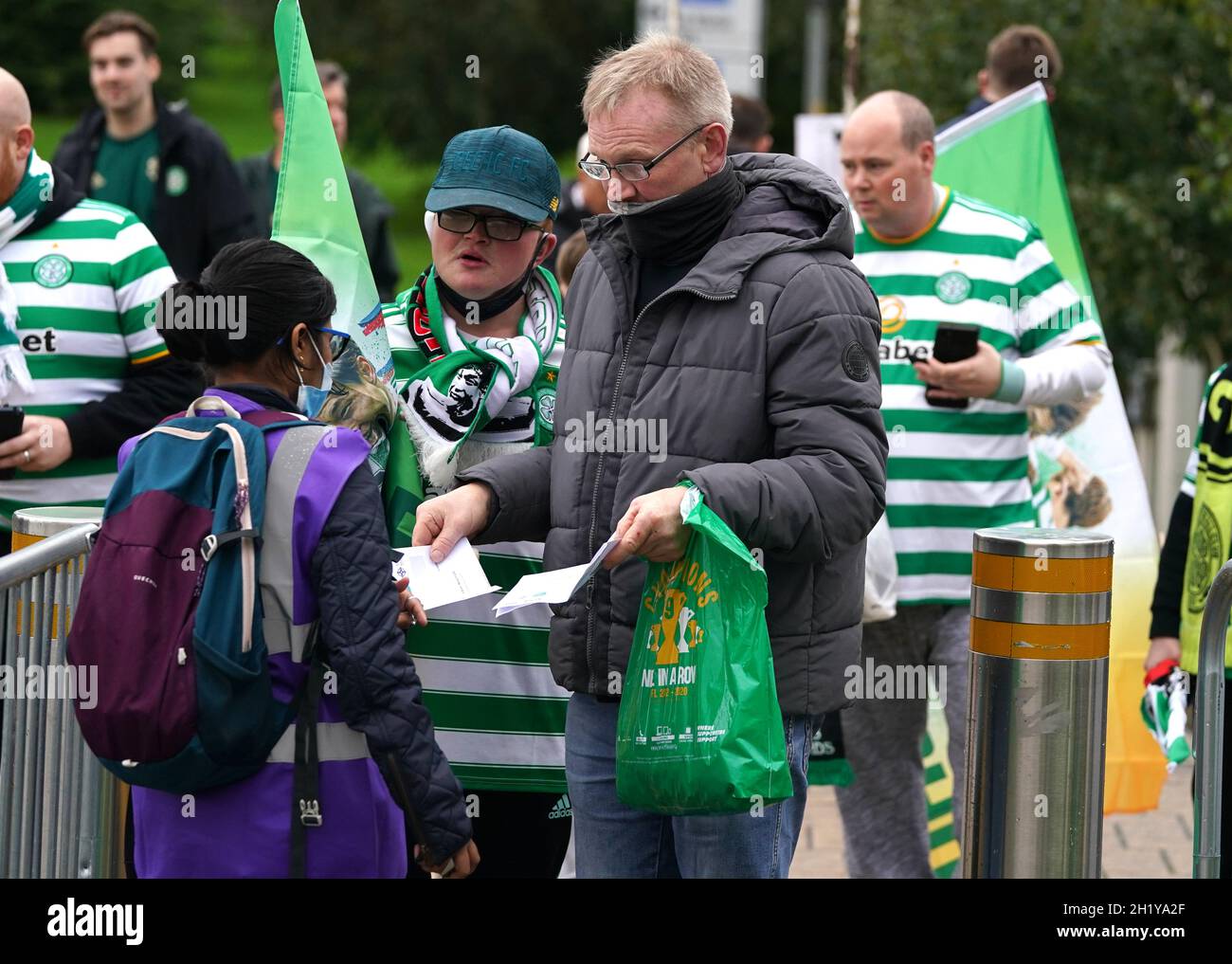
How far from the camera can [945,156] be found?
651 centimetres

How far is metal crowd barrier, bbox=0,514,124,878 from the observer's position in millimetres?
3789

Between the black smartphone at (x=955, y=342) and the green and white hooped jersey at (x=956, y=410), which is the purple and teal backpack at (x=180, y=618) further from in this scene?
the green and white hooped jersey at (x=956, y=410)

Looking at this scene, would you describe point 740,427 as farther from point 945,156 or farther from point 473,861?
point 945,156

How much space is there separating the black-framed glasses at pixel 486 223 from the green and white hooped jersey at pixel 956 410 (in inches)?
65.8

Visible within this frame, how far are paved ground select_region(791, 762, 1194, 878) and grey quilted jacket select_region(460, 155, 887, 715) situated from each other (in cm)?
280

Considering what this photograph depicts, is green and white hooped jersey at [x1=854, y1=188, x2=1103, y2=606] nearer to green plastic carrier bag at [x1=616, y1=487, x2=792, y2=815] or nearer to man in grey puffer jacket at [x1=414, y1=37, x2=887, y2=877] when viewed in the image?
man in grey puffer jacket at [x1=414, y1=37, x2=887, y2=877]

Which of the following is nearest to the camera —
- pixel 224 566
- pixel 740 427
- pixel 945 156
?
pixel 224 566

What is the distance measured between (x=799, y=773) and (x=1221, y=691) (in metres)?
1.15

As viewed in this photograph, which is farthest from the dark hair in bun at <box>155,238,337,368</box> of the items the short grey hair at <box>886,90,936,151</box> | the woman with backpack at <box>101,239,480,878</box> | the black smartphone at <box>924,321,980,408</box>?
the short grey hair at <box>886,90,936,151</box>

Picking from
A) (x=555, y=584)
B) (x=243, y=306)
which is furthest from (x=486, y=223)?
(x=555, y=584)

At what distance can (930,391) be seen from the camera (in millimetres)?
5266

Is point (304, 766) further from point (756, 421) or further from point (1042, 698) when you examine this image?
point (1042, 698)

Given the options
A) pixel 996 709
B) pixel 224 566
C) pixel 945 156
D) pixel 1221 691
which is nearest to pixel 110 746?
pixel 224 566

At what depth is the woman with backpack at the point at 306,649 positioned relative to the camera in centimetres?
322
